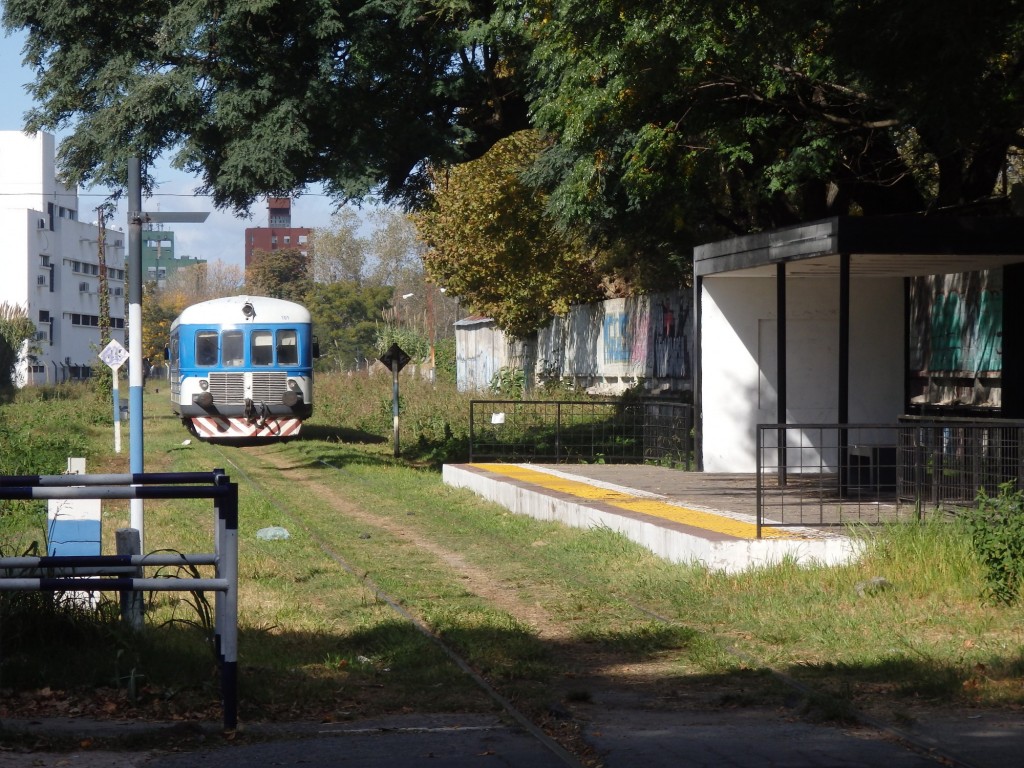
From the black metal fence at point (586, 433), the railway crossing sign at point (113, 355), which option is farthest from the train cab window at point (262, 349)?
the black metal fence at point (586, 433)

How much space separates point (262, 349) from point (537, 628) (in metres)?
22.6

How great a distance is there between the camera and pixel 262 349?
103 ft

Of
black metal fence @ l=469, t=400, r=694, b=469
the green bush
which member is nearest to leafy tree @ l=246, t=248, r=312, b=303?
black metal fence @ l=469, t=400, r=694, b=469

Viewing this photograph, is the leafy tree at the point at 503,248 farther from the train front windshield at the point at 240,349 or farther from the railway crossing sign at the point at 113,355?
the railway crossing sign at the point at 113,355

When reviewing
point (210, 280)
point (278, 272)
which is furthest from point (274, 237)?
point (278, 272)

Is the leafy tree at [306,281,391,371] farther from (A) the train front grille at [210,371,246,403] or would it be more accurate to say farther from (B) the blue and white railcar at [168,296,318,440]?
(A) the train front grille at [210,371,246,403]

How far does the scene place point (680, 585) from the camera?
10992 mm

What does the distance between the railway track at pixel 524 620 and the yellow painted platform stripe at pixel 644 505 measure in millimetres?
1311

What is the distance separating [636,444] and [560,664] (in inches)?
547

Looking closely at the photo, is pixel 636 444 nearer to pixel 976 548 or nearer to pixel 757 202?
pixel 757 202

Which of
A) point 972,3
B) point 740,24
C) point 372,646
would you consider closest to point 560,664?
point 372,646

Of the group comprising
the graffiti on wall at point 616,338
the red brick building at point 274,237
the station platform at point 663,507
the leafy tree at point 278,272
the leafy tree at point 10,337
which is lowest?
the station platform at point 663,507

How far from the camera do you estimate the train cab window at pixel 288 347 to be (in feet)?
103

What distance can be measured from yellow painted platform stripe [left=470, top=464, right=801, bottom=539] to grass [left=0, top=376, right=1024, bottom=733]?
60 cm
